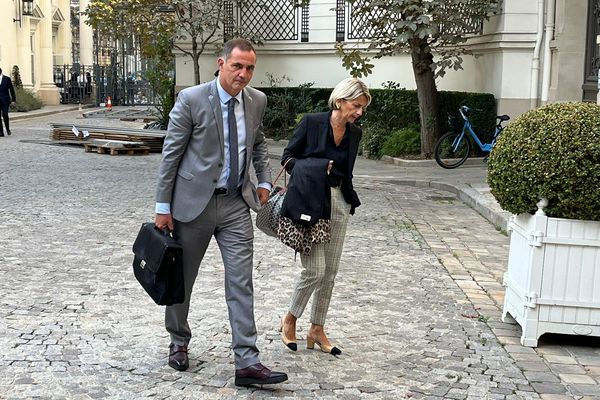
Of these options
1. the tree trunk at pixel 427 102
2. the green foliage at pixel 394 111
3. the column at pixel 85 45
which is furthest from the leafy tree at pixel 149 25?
the column at pixel 85 45

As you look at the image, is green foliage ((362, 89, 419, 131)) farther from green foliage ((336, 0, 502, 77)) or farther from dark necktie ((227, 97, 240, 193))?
dark necktie ((227, 97, 240, 193))

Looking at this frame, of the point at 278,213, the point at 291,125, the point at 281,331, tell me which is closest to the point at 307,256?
the point at 278,213

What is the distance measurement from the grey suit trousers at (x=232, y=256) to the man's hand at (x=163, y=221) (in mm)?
62

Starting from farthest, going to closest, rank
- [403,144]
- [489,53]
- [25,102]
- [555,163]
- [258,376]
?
1. [25,102]
2. [489,53]
3. [403,144]
4. [555,163]
5. [258,376]

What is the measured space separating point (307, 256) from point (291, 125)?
1735 cm

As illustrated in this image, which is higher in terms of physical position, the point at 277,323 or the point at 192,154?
the point at 192,154

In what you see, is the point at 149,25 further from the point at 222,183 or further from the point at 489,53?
the point at 222,183

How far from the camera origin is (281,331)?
5.98 m

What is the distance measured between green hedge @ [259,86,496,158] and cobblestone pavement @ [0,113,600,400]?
309 inches

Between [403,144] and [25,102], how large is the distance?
22.8m

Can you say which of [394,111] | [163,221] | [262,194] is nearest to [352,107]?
[262,194]

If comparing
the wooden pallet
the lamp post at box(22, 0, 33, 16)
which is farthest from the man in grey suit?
the lamp post at box(22, 0, 33, 16)

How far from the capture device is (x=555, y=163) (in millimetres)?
5703

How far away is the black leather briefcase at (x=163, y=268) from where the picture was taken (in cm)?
484
